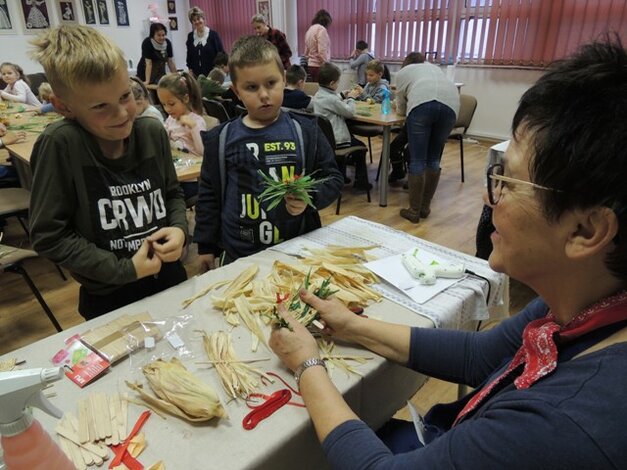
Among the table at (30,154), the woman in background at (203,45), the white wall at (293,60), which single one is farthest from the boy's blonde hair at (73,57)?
the woman in background at (203,45)

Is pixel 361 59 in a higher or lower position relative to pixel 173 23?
lower

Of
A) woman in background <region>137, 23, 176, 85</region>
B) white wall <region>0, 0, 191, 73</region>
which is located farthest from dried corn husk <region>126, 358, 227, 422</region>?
white wall <region>0, 0, 191, 73</region>

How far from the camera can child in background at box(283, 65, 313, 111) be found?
459cm

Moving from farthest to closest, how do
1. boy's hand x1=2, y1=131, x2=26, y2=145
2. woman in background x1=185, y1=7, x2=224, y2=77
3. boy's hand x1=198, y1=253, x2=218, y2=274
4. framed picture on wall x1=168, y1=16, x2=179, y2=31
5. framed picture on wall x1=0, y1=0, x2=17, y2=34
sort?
1. framed picture on wall x1=168, y1=16, x2=179, y2=31
2. woman in background x1=185, y1=7, x2=224, y2=77
3. framed picture on wall x1=0, y1=0, x2=17, y2=34
4. boy's hand x1=2, y1=131, x2=26, y2=145
5. boy's hand x1=198, y1=253, x2=218, y2=274

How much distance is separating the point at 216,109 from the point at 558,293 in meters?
4.66

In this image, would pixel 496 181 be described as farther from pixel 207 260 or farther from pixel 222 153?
pixel 207 260

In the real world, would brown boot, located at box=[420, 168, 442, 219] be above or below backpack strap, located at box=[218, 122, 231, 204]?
below

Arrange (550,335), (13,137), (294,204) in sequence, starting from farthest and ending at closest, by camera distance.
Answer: (13,137), (294,204), (550,335)

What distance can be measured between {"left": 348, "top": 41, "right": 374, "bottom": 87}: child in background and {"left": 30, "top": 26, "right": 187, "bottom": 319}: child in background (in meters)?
6.72

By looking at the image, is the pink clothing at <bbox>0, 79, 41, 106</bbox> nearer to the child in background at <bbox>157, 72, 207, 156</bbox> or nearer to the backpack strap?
the child in background at <bbox>157, 72, 207, 156</bbox>

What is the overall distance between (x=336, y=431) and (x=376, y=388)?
0.30 m

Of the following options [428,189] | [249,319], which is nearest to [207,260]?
[249,319]

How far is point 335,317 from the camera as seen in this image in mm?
1147

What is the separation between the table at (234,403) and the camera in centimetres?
82
